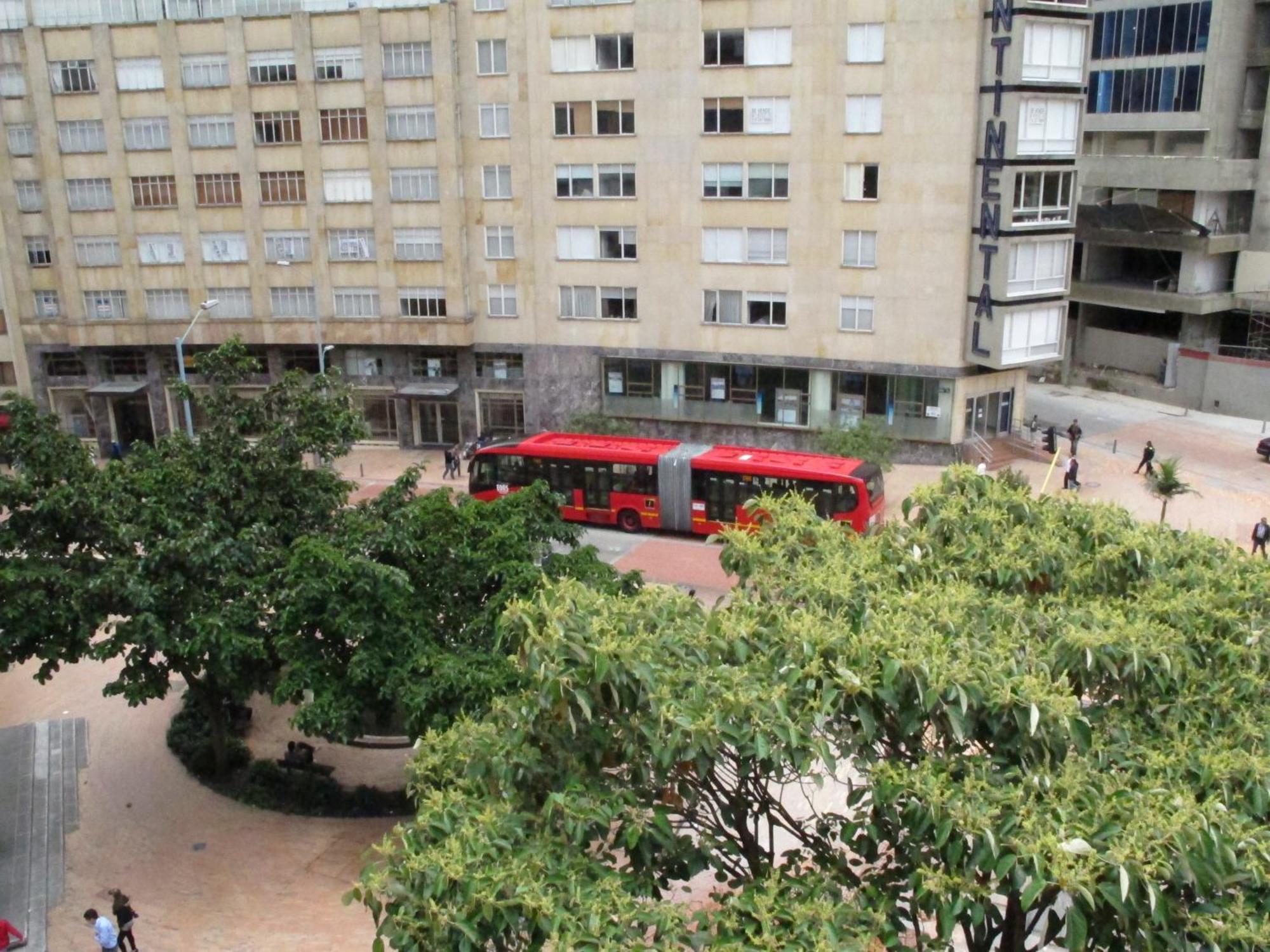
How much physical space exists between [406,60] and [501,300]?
982cm

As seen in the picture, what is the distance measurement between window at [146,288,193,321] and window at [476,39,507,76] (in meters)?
15.6

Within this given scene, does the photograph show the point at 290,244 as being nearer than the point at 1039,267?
No

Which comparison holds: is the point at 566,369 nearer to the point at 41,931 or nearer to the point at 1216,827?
the point at 41,931

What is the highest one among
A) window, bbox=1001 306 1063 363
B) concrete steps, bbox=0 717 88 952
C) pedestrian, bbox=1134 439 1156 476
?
window, bbox=1001 306 1063 363

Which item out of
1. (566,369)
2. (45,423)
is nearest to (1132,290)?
(566,369)

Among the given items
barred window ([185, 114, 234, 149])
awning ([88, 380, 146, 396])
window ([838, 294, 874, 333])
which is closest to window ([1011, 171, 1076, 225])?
window ([838, 294, 874, 333])

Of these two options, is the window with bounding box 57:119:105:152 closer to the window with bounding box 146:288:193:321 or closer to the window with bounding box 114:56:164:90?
the window with bounding box 114:56:164:90

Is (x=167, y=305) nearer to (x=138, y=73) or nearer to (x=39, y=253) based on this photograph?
(x=39, y=253)

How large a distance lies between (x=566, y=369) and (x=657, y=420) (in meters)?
4.30

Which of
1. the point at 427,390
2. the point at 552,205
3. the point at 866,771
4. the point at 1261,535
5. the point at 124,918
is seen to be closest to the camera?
the point at 866,771

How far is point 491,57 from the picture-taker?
45.7 metres

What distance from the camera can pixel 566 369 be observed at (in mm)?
48031

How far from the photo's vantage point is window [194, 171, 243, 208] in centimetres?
4812

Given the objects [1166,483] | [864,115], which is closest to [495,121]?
[864,115]
